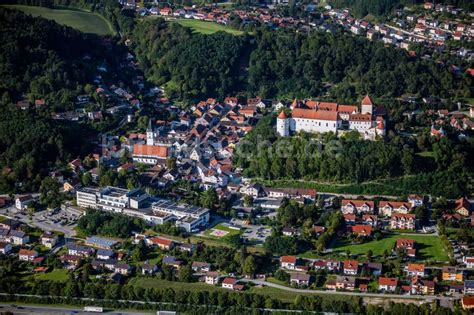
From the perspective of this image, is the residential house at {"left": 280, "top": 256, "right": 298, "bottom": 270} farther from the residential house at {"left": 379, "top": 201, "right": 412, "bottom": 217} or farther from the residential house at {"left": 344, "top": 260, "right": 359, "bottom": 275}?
the residential house at {"left": 379, "top": 201, "right": 412, "bottom": 217}

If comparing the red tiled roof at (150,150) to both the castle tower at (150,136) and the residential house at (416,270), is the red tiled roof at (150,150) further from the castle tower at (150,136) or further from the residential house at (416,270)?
the residential house at (416,270)

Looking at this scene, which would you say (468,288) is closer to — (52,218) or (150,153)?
(52,218)

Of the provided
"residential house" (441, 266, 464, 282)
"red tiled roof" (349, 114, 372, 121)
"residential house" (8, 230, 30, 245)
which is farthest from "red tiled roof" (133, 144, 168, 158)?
"residential house" (441, 266, 464, 282)

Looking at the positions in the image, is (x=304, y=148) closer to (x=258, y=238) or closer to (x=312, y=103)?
(x=312, y=103)

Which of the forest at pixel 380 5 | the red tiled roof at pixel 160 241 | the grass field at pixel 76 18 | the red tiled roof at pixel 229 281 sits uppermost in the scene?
the forest at pixel 380 5

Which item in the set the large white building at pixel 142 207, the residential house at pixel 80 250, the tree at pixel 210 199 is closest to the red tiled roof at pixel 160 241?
the large white building at pixel 142 207

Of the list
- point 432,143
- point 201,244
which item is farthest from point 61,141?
point 432,143
